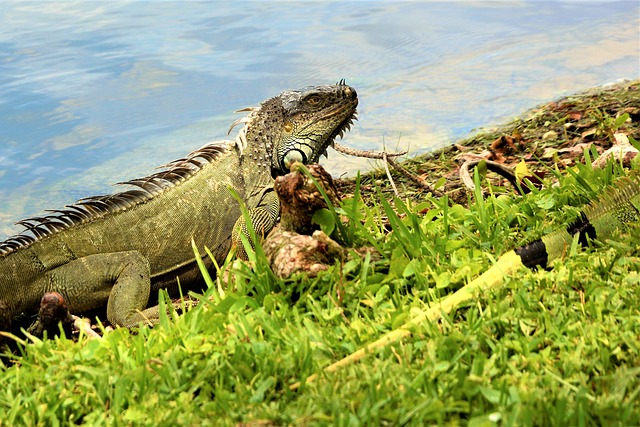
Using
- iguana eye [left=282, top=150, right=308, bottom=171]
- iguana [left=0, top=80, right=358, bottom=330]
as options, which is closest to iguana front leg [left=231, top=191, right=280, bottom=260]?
iguana [left=0, top=80, right=358, bottom=330]

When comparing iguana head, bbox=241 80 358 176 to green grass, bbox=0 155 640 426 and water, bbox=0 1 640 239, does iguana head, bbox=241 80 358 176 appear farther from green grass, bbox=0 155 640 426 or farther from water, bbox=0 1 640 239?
water, bbox=0 1 640 239

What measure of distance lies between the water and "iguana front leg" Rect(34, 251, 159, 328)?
11.5 feet

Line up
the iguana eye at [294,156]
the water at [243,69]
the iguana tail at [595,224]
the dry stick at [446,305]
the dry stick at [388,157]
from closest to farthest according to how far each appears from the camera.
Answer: the dry stick at [446,305]
the iguana tail at [595,224]
the iguana eye at [294,156]
the dry stick at [388,157]
the water at [243,69]

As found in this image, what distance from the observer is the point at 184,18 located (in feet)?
50.9

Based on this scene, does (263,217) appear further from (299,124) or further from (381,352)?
(381,352)

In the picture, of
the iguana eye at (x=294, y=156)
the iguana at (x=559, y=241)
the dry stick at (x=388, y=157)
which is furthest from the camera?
the dry stick at (x=388, y=157)

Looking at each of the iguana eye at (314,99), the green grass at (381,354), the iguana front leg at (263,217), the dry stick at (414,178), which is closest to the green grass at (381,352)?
the green grass at (381,354)

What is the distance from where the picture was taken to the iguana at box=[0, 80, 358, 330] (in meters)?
4.88

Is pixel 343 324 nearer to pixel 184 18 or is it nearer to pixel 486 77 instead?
pixel 486 77

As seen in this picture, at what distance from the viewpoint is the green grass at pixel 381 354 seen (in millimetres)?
2443

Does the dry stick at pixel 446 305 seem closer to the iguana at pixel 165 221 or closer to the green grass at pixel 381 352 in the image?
the green grass at pixel 381 352

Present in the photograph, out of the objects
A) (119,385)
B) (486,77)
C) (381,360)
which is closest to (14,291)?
(119,385)

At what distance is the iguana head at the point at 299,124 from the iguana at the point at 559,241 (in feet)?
7.05

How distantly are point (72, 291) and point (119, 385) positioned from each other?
2.30 m
